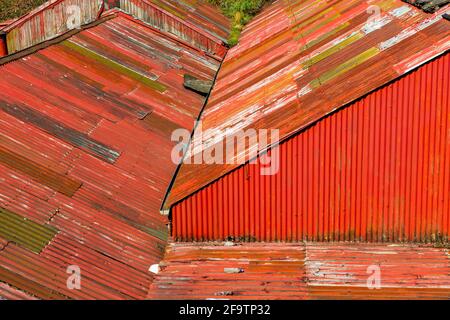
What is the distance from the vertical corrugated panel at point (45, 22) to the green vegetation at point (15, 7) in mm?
17551

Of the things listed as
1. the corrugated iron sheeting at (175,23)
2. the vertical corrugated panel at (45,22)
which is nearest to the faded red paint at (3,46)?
the vertical corrugated panel at (45,22)

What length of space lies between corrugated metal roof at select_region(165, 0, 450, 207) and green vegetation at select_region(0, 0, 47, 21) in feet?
77.6

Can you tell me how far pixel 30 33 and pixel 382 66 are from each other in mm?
19066

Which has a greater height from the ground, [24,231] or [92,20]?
[92,20]

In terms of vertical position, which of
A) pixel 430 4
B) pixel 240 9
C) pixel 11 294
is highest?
pixel 240 9

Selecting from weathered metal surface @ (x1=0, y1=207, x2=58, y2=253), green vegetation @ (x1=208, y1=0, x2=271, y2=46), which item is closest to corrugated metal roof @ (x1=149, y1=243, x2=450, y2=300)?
weathered metal surface @ (x1=0, y1=207, x2=58, y2=253)

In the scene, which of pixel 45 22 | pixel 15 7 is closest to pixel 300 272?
pixel 45 22

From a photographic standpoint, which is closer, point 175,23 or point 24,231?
point 24,231

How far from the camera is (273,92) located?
2230cm

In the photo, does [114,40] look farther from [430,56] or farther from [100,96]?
[430,56]

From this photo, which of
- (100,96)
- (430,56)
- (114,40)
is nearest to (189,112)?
(100,96)

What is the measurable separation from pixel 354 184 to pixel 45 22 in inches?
768

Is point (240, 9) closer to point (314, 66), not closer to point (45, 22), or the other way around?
point (45, 22)

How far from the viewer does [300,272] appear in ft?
55.1
